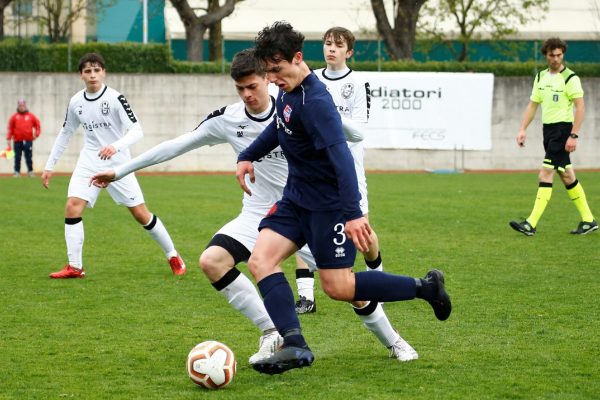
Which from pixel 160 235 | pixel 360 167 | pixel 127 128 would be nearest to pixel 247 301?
pixel 360 167


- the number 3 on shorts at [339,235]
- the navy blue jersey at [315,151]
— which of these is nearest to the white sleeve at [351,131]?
the navy blue jersey at [315,151]

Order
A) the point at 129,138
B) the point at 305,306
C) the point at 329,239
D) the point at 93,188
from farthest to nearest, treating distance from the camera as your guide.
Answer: the point at 93,188 → the point at 129,138 → the point at 305,306 → the point at 329,239

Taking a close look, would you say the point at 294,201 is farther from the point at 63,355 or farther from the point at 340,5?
the point at 340,5

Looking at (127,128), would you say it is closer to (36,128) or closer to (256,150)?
(256,150)

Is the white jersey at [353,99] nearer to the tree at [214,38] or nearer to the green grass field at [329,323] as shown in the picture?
the green grass field at [329,323]

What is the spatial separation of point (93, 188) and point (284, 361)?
201 inches

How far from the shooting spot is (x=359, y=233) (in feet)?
17.5

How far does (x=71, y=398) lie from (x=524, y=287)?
4.62 meters

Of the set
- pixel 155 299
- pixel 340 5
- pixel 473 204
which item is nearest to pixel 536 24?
pixel 340 5

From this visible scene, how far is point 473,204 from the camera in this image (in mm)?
17203

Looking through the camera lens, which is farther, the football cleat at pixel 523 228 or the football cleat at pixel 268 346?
the football cleat at pixel 523 228

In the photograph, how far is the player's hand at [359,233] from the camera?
5.33m

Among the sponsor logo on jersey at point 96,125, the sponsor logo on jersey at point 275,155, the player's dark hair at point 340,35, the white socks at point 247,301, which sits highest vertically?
the player's dark hair at point 340,35

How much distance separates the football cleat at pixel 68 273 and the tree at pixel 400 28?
76.6ft
